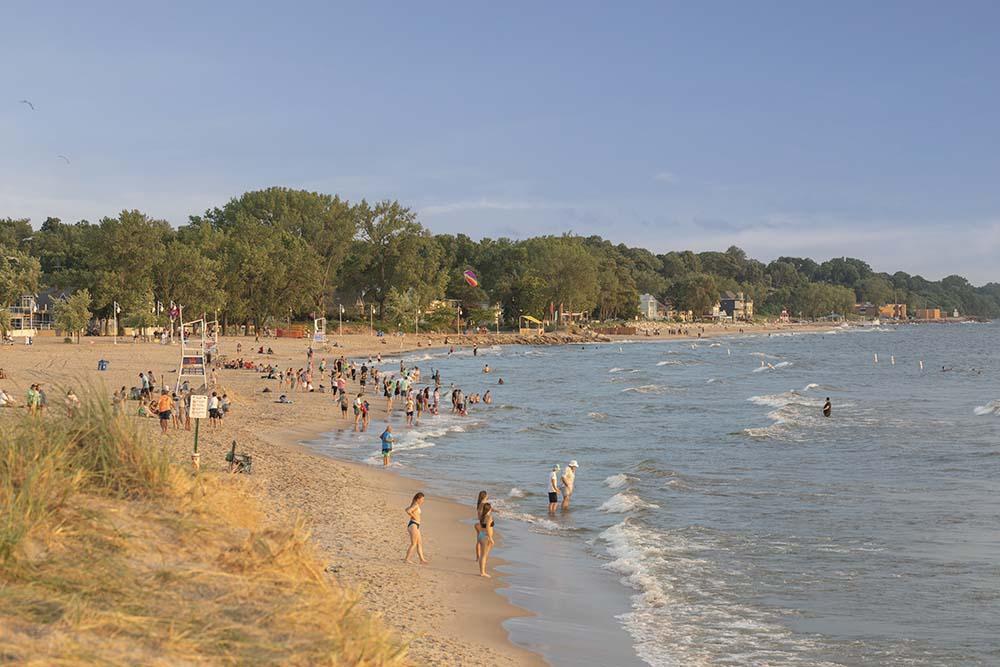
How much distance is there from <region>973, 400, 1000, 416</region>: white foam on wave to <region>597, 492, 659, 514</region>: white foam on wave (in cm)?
2533

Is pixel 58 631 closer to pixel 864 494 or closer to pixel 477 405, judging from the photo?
pixel 864 494

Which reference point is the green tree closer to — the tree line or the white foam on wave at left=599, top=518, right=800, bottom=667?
the tree line

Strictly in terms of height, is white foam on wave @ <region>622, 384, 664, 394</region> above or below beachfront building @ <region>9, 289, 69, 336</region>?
below

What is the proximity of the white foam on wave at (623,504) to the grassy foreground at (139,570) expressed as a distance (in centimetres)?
993

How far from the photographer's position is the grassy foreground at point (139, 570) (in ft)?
22.7

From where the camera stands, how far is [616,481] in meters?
23.1

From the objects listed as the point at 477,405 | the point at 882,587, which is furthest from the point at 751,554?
the point at 477,405

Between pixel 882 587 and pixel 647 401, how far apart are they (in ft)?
104

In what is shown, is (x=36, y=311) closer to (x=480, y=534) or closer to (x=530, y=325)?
(x=530, y=325)

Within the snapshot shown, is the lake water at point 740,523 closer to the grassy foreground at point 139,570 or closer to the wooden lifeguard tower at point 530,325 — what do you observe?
the grassy foreground at point 139,570

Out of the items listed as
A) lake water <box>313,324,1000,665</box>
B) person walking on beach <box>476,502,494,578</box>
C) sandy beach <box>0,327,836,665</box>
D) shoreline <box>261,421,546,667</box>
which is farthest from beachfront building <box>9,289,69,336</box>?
person walking on beach <box>476,502,494,578</box>

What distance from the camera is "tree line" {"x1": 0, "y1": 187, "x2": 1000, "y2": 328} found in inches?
2995

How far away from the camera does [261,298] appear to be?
91812 millimetres

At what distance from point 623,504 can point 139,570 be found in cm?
1313
